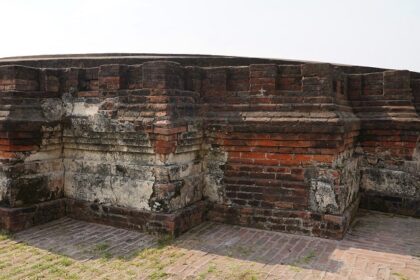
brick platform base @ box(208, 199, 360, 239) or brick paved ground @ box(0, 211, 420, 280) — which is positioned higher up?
brick platform base @ box(208, 199, 360, 239)

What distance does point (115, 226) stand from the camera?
213 inches

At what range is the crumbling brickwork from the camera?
199 inches

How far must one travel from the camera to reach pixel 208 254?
4496 millimetres

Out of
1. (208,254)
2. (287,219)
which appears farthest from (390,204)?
(208,254)

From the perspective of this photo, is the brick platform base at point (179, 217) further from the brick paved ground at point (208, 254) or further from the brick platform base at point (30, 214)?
the brick paved ground at point (208, 254)

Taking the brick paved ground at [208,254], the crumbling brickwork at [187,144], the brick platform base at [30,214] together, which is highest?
the crumbling brickwork at [187,144]

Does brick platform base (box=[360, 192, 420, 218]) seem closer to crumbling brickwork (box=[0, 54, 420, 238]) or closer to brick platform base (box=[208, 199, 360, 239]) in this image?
crumbling brickwork (box=[0, 54, 420, 238])

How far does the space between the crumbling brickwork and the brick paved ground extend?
0.26 meters

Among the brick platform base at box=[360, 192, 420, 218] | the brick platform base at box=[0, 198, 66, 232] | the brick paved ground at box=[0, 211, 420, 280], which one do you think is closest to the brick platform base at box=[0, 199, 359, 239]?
the brick platform base at box=[0, 198, 66, 232]

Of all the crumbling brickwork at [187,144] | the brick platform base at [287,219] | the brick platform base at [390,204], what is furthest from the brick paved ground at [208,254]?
the brick platform base at [390,204]

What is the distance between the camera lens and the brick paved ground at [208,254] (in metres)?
3.97

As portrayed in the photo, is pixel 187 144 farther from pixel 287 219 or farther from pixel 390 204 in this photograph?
pixel 390 204

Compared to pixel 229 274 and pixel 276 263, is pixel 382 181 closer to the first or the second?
pixel 276 263

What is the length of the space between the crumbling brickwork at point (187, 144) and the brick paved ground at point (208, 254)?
0.26m
